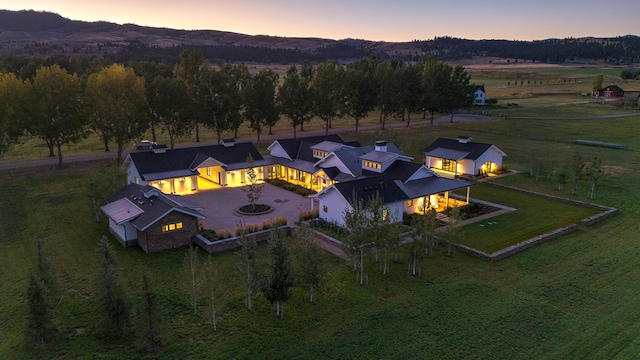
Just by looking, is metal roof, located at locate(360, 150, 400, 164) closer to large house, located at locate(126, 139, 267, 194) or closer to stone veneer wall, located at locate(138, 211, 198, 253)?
large house, located at locate(126, 139, 267, 194)

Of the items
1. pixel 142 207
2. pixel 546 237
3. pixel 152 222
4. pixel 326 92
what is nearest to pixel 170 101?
pixel 326 92

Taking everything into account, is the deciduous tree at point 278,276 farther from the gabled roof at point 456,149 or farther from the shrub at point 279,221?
the gabled roof at point 456,149

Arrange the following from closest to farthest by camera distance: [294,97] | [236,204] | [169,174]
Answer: [236,204] < [169,174] < [294,97]

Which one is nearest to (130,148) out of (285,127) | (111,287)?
(285,127)

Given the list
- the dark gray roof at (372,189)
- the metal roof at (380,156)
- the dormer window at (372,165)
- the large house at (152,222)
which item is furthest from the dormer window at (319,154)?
the large house at (152,222)

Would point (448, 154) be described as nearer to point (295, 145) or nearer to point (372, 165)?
point (372, 165)
